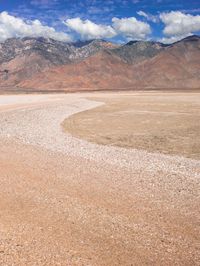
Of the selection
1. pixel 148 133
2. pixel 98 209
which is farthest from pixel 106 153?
pixel 148 133

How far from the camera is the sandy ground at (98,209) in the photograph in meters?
8.34

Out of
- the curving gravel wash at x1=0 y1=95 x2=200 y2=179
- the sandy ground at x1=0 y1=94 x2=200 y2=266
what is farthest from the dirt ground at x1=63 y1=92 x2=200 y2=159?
the sandy ground at x1=0 y1=94 x2=200 y2=266

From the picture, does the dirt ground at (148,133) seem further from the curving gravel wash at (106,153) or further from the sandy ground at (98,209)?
the sandy ground at (98,209)

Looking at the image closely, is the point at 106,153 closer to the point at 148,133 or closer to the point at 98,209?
the point at 98,209

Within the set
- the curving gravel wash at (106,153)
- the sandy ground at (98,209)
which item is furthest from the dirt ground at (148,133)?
the sandy ground at (98,209)

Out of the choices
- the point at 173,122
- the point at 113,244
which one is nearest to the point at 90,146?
the point at 113,244

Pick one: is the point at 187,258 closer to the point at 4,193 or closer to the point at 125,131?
the point at 4,193

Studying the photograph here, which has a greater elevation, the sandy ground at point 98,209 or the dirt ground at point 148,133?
the sandy ground at point 98,209

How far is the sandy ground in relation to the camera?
8344 millimetres

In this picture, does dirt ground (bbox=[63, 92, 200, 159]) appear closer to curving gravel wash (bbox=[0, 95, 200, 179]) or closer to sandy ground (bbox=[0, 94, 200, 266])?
curving gravel wash (bbox=[0, 95, 200, 179])

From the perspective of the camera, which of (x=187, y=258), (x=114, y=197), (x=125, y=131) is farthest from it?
(x=125, y=131)

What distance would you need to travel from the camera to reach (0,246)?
855 centimetres

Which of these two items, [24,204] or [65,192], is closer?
[24,204]

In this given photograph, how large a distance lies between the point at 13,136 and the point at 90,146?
591cm
